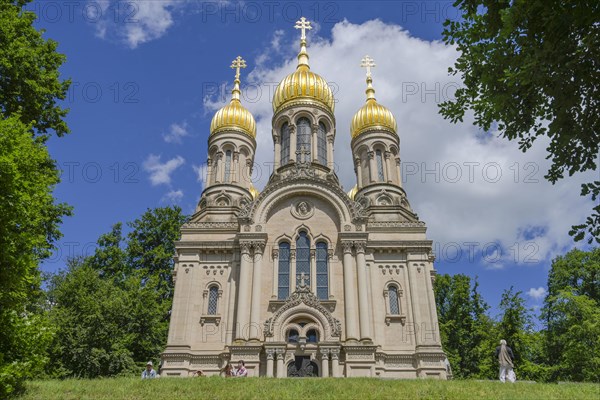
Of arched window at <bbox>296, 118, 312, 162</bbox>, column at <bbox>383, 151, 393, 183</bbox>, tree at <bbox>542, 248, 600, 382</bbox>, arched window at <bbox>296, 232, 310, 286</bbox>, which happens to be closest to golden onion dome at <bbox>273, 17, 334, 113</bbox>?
arched window at <bbox>296, 118, 312, 162</bbox>

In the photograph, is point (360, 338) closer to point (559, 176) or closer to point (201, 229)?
point (201, 229)

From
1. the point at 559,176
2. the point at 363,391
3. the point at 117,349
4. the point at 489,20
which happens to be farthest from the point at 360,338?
the point at 489,20

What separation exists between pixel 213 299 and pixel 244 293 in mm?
2199

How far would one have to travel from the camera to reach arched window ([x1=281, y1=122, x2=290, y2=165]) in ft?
107

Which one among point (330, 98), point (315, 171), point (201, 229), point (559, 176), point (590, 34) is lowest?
point (559, 176)

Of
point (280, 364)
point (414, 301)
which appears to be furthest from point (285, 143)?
point (280, 364)

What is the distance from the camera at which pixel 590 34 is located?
8250 millimetres

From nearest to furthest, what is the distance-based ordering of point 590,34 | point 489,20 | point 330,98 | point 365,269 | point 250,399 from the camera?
point 590,34, point 489,20, point 250,399, point 365,269, point 330,98

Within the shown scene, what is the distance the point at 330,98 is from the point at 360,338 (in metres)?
17.8

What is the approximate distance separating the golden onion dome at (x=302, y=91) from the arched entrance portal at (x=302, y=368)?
17388mm

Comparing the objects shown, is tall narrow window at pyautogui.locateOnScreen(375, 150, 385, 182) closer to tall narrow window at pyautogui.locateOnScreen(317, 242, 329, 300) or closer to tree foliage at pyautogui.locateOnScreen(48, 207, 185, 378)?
tall narrow window at pyautogui.locateOnScreen(317, 242, 329, 300)

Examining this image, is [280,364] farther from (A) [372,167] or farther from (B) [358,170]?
(B) [358,170]

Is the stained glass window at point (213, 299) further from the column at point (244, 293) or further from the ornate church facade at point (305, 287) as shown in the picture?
the column at point (244, 293)

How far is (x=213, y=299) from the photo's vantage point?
87.0 ft
